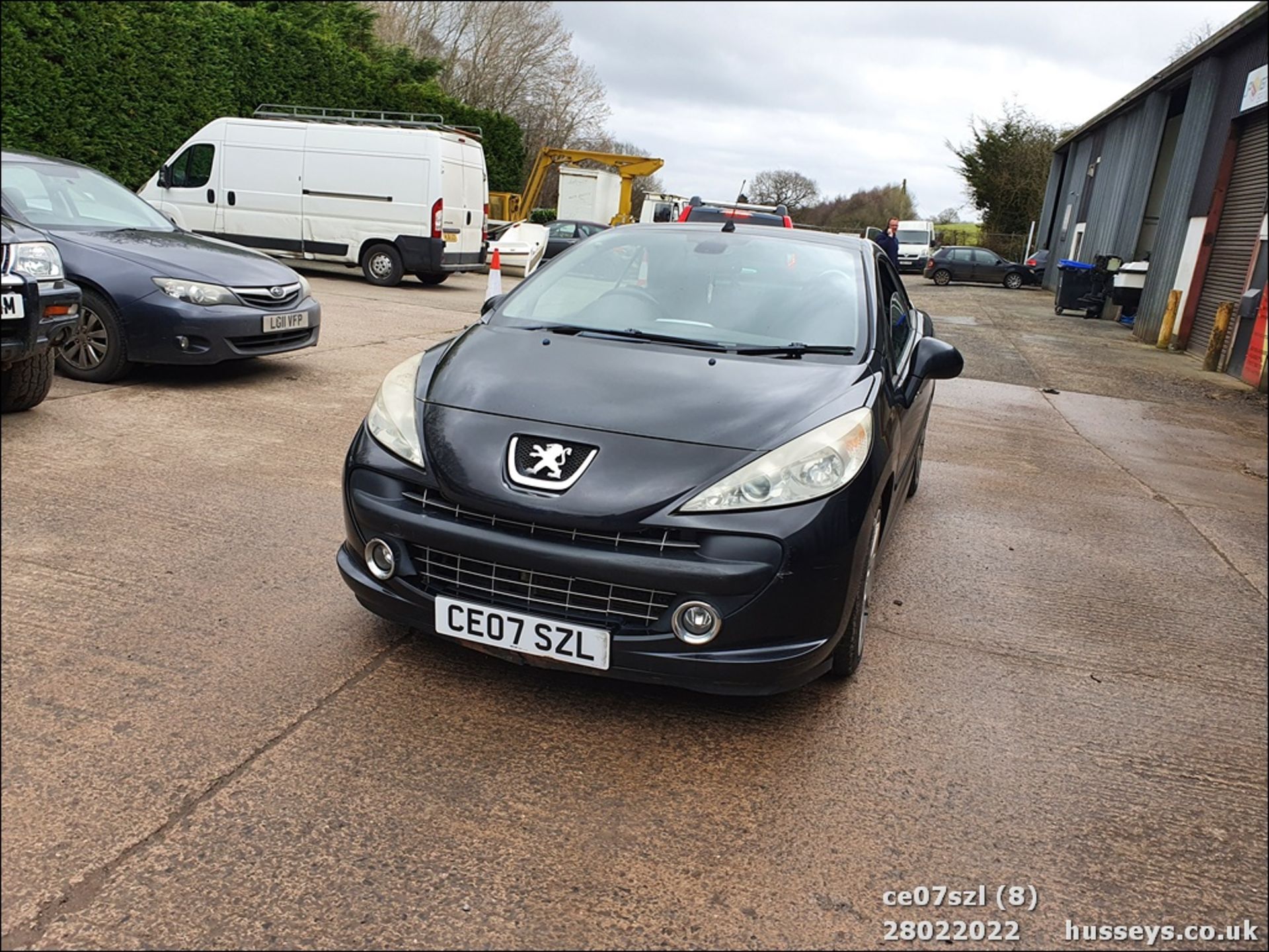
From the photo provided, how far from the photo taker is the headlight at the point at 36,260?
1935 mm

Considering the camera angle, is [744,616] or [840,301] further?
[840,301]

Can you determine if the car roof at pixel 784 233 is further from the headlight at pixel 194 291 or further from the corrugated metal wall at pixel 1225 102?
the corrugated metal wall at pixel 1225 102

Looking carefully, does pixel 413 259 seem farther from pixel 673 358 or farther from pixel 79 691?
pixel 79 691

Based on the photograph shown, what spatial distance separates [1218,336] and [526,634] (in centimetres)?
1379

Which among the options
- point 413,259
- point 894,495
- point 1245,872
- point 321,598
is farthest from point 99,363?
point 413,259

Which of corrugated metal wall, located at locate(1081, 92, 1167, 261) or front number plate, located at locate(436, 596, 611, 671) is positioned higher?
corrugated metal wall, located at locate(1081, 92, 1167, 261)

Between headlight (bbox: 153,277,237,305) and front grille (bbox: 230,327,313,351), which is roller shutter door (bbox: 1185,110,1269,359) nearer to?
front grille (bbox: 230,327,313,351)

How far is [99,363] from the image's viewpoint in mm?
3748

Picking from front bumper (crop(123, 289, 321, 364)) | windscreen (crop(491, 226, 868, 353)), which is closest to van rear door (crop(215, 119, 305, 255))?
front bumper (crop(123, 289, 321, 364))

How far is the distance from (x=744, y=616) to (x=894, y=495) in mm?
1368

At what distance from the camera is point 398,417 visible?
2.93 meters

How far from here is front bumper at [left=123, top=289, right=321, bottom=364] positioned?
16.4ft

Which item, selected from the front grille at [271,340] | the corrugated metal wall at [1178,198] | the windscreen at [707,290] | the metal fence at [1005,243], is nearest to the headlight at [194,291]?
the front grille at [271,340]

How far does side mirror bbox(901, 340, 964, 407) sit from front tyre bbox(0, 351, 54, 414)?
9.42ft
